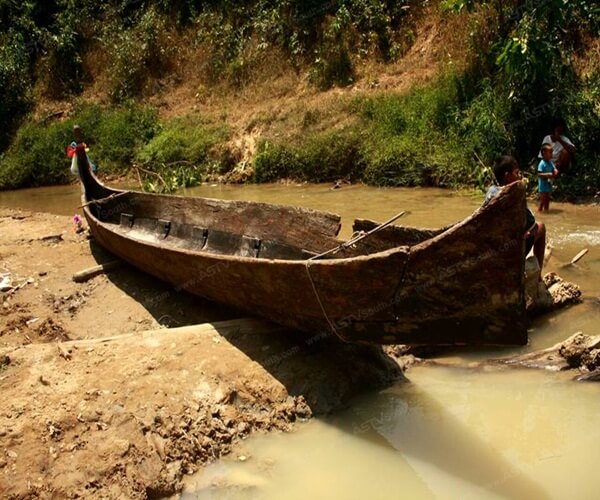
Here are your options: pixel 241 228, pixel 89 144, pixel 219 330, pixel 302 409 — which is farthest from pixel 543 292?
pixel 89 144

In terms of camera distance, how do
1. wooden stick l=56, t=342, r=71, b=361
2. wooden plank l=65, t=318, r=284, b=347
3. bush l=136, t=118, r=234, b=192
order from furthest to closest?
bush l=136, t=118, r=234, b=192
wooden plank l=65, t=318, r=284, b=347
wooden stick l=56, t=342, r=71, b=361

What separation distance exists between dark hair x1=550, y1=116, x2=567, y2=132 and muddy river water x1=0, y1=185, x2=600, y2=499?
14.9ft

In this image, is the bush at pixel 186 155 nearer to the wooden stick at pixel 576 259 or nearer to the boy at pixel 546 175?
the boy at pixel 546 175

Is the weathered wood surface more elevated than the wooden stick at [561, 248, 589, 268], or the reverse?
the wooden stick at [561, 248, 589, 268]

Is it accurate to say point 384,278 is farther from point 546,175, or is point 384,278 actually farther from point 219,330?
point 546,175

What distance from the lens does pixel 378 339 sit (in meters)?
3.47

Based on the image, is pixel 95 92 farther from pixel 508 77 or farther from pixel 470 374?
pixel 470 374

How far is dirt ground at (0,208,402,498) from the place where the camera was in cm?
319

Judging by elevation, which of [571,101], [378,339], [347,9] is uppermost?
[347,9]

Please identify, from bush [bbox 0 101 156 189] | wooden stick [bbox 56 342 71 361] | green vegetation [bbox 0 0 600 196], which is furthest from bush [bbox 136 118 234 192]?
wooden stick [bbox 56 342 71 361]

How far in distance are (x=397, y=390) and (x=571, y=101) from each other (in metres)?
6.64

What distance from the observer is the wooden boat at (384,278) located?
297 centimetres

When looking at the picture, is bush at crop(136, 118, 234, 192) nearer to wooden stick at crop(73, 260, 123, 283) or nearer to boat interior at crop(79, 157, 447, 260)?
boat interior at crop(79, 157, 447, 260)

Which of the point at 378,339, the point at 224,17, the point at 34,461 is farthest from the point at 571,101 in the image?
the point at 224,17
